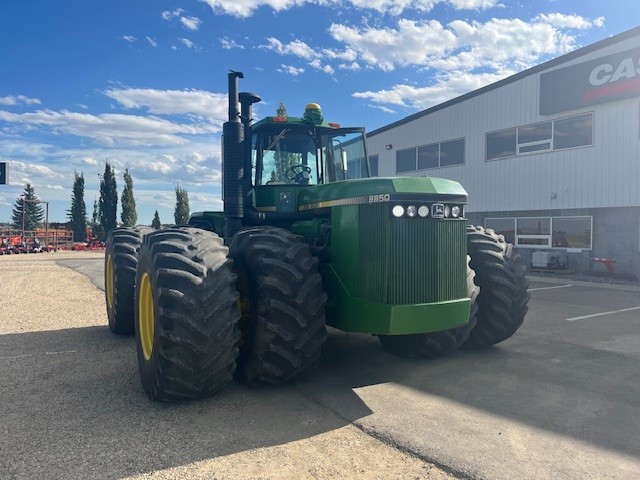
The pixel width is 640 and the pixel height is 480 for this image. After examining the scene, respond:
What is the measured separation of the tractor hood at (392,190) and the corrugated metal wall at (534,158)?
12.0m

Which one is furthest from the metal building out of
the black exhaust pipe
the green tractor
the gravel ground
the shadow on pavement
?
the gravel ground

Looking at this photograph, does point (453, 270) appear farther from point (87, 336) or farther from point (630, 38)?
point (630, 38)

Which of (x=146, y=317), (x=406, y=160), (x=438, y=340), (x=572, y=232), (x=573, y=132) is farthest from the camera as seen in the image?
(x=406, y=160)

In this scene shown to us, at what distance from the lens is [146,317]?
450 cm

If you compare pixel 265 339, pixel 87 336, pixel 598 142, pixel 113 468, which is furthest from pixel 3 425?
pixel 598 142

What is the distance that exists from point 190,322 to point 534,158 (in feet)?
49.3

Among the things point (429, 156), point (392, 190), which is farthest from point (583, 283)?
point (392, 190)

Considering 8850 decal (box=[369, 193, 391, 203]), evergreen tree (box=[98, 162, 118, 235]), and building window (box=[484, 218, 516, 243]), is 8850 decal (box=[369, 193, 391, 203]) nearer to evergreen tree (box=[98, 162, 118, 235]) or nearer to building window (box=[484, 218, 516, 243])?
building window (box=[484, 218, 516, 243])

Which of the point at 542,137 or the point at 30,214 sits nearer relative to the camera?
the point at 542,137

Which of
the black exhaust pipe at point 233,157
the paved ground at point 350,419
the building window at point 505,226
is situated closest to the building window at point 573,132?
the building window at point 505,226

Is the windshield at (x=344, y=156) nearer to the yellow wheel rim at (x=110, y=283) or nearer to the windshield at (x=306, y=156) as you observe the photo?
the windshield at (x=306, y=156)

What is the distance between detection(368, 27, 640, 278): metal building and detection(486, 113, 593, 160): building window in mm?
31

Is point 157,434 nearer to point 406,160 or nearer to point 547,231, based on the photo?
point 547,231

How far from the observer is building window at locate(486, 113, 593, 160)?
1480 centimetres
